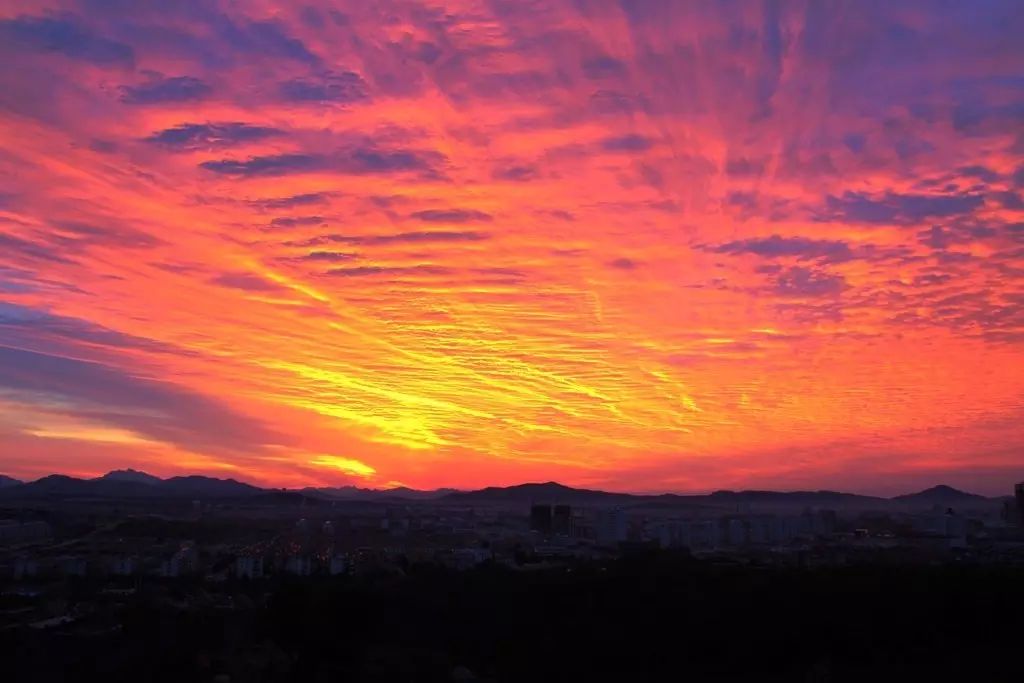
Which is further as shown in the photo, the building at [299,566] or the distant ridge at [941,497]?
the distant ridge at [941,497]

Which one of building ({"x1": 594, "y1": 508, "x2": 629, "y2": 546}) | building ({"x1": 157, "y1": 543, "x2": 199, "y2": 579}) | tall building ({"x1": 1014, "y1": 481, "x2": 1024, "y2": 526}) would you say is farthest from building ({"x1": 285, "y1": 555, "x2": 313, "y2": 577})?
tall building ({"x1": 1014, "y1": 481, "x2": 1024, "y2": 526})

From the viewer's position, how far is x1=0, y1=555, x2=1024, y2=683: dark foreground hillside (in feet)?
55.2

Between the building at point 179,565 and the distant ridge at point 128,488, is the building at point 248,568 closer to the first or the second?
the building at point 179,565

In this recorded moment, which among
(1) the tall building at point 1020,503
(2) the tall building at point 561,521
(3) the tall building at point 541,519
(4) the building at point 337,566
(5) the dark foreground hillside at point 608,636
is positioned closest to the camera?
(5) the dark foreground hillside at point 608,636

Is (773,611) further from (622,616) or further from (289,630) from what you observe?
(289,630)

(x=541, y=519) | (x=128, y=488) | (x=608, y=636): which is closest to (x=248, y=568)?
(x=608, y=636)

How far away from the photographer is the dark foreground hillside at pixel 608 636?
16.8 m

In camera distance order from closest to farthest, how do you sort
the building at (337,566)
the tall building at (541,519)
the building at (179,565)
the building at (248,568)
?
the building at (337,566)
the building at (248,568)
the building at (179,565)
the tall building at (541,519)

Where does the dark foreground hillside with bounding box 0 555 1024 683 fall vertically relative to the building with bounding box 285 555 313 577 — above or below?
below

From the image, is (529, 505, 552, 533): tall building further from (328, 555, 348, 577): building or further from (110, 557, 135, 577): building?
(110, 557, 135, 577): building

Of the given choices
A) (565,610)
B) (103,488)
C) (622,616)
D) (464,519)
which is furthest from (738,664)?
(103,488)

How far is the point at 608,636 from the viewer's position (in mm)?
18719

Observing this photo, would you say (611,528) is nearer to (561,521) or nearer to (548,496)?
(561,521)

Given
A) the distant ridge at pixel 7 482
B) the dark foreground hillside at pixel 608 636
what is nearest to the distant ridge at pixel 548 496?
the distant ridge at pixel 7 482
